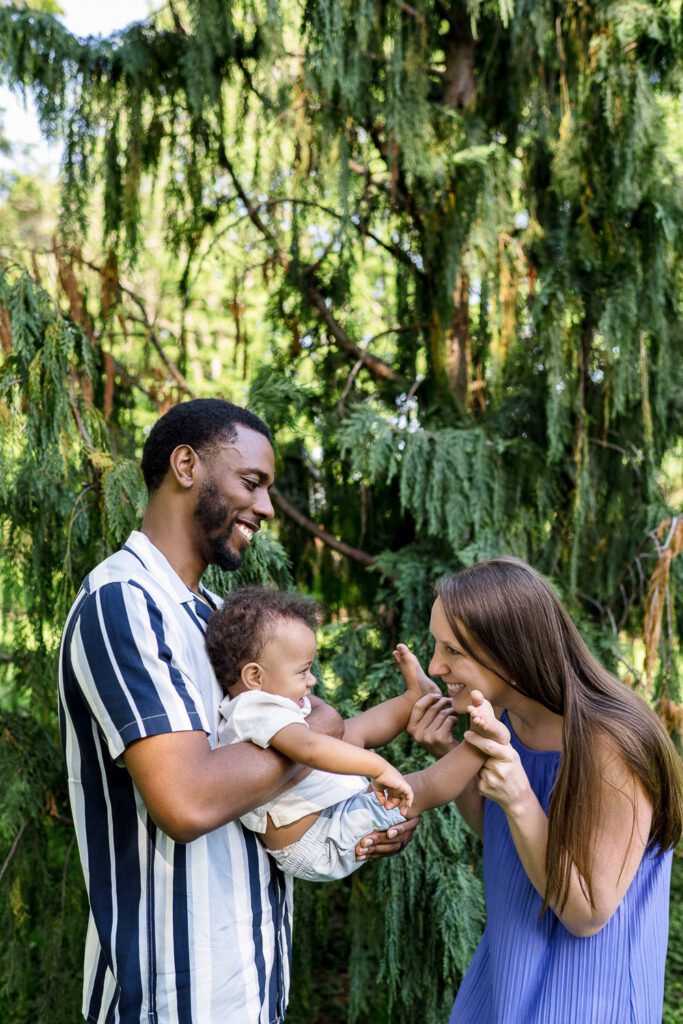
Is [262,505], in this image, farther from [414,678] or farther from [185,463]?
[414,678]

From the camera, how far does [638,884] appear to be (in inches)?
65.4

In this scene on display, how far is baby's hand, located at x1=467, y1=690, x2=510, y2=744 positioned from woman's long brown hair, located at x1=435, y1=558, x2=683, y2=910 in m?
0.13

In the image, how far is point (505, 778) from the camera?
5.19 feet

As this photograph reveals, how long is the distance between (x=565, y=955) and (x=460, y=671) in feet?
1.78

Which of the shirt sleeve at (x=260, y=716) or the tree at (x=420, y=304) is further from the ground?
the tree at (x=420, y=304)

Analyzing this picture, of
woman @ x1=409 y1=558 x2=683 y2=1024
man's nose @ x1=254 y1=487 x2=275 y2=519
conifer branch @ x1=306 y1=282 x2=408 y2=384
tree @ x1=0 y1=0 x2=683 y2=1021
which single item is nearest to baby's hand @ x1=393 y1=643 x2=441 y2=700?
woman @ x1=409 y1=558 x2=683 y2=1024

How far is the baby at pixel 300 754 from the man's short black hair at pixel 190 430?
0.98 feet

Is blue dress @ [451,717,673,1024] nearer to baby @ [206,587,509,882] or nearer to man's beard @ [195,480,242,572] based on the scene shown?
baby @ [206,587,509,882]

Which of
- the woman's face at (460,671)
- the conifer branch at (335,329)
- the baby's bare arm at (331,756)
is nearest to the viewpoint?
the baby's bare arm at (331,756)

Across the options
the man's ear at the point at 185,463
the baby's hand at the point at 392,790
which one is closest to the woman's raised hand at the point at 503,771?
the baby's hand at the point at 392,790

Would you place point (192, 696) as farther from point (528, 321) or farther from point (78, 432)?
point (528, 321)


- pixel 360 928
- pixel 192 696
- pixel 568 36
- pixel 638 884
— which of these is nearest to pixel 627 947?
pixel 638 884

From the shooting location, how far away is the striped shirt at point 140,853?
139cm

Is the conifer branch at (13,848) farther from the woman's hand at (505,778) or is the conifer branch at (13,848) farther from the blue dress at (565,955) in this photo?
the woman's hand at (505,778)
